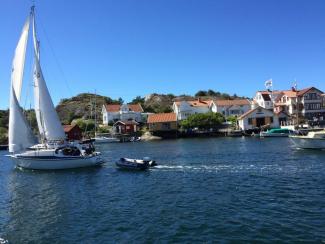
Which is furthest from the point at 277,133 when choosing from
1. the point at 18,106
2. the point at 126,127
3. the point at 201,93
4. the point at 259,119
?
the point at 201,93

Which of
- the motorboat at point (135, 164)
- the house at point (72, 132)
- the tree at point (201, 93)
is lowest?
the motorboat at point (135, 164)

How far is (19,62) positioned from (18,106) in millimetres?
5564

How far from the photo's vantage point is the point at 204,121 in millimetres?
111750

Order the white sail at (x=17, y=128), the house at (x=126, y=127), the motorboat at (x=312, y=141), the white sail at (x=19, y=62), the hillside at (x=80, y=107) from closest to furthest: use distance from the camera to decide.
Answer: the white sail at (x=19, y=62) < the white sail at (x=17, y=128) < the motorboat at (x=312, y=141) < the house at (x=126, y=127) < the hillside at (x=80, y=107)

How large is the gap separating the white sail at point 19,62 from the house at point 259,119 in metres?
74.8

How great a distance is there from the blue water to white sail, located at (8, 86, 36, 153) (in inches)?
271

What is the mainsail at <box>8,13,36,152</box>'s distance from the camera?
46.3 meters

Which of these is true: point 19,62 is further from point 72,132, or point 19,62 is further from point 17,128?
Result: point 72,132

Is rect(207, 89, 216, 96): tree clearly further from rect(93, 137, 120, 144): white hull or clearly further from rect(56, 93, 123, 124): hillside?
rect(93, 137, 120, 144): white hull

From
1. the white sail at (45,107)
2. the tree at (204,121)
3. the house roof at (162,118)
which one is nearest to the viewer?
the white sail at (45,107)

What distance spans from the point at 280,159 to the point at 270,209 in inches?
992

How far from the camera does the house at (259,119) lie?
10881cm

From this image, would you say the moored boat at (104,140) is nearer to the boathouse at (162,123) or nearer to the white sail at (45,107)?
the boathouse at (162,123)

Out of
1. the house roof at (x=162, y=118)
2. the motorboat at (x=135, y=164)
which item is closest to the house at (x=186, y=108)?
the house roof at (x=162, y=118)
